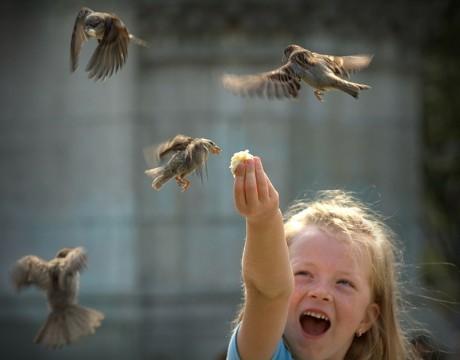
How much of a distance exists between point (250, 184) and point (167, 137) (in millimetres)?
5779

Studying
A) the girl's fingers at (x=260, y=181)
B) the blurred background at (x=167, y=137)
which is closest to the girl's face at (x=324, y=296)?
the girl's fingers at (x=260, y=181)

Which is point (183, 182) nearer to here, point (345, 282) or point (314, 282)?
point (314, 282)

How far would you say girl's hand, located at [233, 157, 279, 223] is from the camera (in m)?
2.25

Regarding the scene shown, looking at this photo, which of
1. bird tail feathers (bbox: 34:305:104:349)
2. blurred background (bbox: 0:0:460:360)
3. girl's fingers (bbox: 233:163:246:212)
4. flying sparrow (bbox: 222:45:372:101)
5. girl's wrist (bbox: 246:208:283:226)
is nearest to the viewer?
girl's fingers (bbox: 233:163:246:212)

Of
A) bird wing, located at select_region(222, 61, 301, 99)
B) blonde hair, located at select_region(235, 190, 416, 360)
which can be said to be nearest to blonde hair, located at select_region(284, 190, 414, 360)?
blonde hair, located at select_region(235, 190, 416, 360)

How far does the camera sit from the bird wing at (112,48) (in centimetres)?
257

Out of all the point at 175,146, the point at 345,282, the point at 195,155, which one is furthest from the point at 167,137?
the point at 195,155

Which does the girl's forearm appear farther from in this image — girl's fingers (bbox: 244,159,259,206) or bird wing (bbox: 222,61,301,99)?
bird wing (bbox: 222,61,301,99)

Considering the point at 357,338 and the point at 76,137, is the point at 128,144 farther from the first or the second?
the point at 357,338

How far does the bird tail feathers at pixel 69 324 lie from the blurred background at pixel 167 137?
470cm

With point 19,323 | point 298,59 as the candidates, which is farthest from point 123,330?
point 298,59

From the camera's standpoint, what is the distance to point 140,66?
320 inches

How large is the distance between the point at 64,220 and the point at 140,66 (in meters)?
1.45

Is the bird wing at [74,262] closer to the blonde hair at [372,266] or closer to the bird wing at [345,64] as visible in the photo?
the blonde hair at [372,266]
